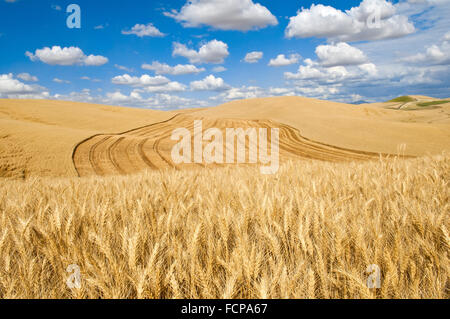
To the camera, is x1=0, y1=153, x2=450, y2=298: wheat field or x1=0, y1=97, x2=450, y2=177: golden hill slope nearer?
x1=0, y1=153, x2=450, y2=298: wheat field

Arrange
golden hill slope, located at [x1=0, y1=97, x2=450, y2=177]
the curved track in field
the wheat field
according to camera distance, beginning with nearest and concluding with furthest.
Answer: the wheat field → golden hill slope, located at [x1=0, y1=97, x2=450, y2=177] → the curved track in field

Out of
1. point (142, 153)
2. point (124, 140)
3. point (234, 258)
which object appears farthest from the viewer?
point (124, 140)

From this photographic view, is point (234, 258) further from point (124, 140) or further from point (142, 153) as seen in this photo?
point (124, 140)

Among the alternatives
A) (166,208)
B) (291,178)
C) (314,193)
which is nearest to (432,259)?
(314,193)

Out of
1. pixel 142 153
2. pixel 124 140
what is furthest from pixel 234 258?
pixel 124 140

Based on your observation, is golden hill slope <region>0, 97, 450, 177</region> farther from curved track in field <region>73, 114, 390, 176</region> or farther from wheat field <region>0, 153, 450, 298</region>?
wheat field <region>0, 153, 450, 298</region>

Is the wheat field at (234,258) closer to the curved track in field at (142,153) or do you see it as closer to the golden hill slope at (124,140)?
the curved track in field at (142,153)

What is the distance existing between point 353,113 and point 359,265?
→ 159 ft

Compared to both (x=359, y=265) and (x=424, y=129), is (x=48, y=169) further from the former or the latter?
(x=424, y=129)

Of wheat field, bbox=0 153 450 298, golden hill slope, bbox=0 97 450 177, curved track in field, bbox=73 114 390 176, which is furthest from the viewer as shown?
curved track in field, bbox=73 114 390 176

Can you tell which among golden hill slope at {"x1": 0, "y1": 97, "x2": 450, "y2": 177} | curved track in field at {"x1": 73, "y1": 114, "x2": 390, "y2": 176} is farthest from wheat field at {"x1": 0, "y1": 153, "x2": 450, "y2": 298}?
golden hill slope at {"x1": 0, "y1": 97, "x2": 450, "y2": 177}

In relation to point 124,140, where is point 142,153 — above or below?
below

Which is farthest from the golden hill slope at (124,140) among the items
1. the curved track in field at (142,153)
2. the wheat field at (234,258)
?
the wheat field at (234,258)
